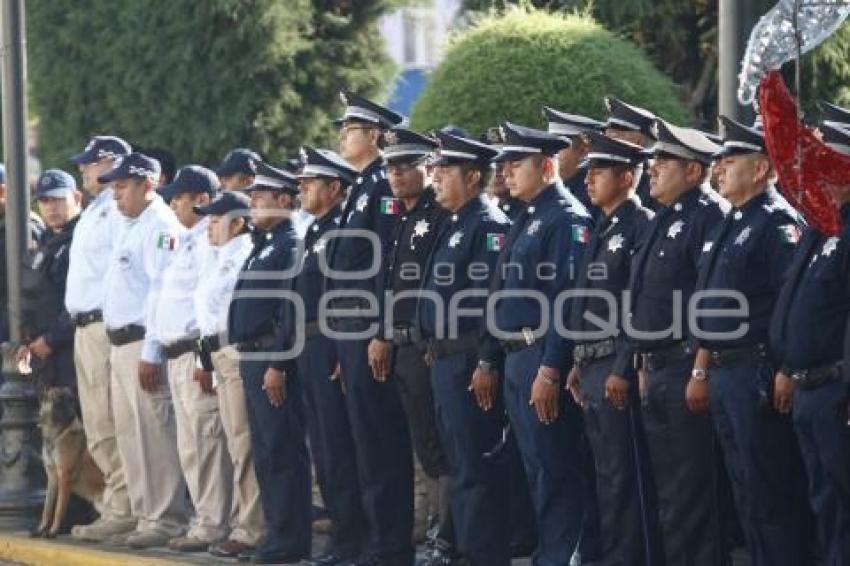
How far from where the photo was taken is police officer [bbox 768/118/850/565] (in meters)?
8.98

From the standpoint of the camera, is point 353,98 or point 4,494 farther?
point 4,494

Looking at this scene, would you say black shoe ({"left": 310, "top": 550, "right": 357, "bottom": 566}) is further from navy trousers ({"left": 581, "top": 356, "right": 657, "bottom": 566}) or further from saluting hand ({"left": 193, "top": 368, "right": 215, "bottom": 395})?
navy trousers ({"left": 581, "top": 356, "right": 657, "bottom": 566})

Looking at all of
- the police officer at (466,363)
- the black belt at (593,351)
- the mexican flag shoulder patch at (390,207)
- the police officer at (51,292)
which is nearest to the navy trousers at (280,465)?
the mexican flag shoulder patch at (390,207)

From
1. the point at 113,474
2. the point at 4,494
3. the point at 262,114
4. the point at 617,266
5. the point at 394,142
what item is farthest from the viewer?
the point at 262,114

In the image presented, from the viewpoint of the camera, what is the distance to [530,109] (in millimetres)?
13820

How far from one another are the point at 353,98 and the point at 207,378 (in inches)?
71.3

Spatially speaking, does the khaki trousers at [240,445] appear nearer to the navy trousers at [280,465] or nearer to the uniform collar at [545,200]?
the navy trousers at [280,465]

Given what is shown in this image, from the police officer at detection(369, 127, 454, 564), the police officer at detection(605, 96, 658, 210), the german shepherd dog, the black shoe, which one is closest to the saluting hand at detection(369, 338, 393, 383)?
the police officer at detection(369, 127, 454, 564)

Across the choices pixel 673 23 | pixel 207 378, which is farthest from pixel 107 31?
pixel 207 378

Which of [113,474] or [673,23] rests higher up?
[673,23]

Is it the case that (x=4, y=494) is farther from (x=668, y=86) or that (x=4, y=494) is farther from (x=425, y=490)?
(x=668, y=86)

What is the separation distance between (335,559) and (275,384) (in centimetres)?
93

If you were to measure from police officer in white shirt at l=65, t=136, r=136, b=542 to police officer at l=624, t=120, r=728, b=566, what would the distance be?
164 inches

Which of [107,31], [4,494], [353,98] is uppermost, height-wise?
[107,31]
